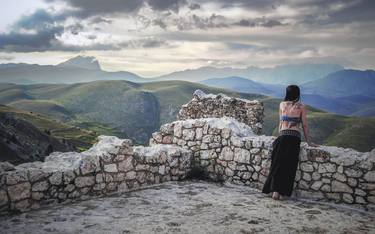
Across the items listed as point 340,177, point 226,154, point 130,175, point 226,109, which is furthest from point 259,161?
point 226,109

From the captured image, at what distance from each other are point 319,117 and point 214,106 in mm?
178078

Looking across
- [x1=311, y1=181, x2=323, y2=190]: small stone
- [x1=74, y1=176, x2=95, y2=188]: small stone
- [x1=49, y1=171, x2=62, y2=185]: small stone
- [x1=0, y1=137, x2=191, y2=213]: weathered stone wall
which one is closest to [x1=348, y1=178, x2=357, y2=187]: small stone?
[x1=311, y1=181, x2=323, y2=190]: small stone

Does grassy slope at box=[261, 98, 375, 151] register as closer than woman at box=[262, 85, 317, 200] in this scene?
No

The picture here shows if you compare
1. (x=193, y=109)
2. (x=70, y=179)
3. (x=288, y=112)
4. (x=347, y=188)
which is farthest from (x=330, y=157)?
(x=193, y=109)

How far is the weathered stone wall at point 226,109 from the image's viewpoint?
13594mm

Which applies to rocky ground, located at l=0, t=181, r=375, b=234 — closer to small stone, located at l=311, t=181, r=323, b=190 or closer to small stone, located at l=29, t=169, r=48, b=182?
small stone, located at l=311, t=181, r=323, b=190

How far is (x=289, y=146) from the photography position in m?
8.62

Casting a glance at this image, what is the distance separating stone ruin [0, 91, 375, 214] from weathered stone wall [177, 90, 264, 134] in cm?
289

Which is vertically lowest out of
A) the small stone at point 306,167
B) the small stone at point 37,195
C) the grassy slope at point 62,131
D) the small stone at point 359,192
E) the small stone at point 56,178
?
the grassy slope at point 62,131

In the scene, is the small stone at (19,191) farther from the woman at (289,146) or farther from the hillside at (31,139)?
the hillside at (31,139)

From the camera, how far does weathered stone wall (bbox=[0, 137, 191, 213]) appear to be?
723 centimetres

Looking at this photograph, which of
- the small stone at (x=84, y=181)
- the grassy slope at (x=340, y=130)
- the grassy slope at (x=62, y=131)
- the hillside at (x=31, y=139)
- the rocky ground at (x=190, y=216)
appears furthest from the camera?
the grassy slope at (x=340, y=130)

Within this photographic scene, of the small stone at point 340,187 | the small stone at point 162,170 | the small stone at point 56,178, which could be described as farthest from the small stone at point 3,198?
the small stone at point 340,187

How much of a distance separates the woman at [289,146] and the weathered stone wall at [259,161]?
0.42 metres
